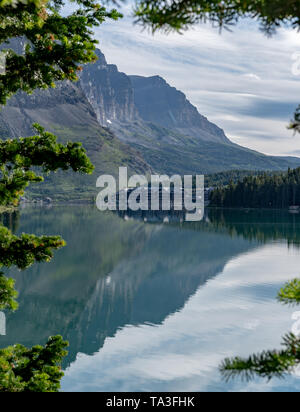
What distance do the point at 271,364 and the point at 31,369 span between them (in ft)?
27.4

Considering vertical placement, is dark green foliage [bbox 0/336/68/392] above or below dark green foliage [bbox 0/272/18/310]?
below

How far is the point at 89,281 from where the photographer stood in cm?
7056

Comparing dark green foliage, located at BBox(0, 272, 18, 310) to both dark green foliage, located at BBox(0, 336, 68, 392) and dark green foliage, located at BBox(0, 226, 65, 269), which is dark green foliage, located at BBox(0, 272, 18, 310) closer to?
dark green foliage, located at BBox(0, 226, 65, 269)

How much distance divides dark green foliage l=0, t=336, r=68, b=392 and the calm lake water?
16.4ft

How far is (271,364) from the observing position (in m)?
5.23

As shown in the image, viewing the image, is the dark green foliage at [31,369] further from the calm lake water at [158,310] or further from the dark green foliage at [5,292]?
the calm lake water at [158,310]

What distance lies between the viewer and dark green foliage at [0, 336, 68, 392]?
10531 millimetres

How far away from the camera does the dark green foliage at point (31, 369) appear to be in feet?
34.6

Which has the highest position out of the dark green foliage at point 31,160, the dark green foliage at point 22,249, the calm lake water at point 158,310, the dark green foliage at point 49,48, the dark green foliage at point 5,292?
the dark green foliage at point 49,48

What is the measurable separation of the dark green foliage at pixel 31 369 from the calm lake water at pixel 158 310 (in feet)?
16.4

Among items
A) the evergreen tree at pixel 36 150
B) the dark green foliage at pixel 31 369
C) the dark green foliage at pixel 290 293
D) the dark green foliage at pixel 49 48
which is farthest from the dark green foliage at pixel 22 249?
the dark green foliage at pixel 290 293

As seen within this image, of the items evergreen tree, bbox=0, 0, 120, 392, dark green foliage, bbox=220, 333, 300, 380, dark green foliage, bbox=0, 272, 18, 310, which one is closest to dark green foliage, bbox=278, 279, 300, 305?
dark green foliage, bbox=220, 333, 300, 380

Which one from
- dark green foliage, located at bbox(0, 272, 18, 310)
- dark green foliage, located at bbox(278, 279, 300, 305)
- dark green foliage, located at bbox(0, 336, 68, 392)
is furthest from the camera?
dark green foliage, located at bbox(0, 272, 18, 310)
